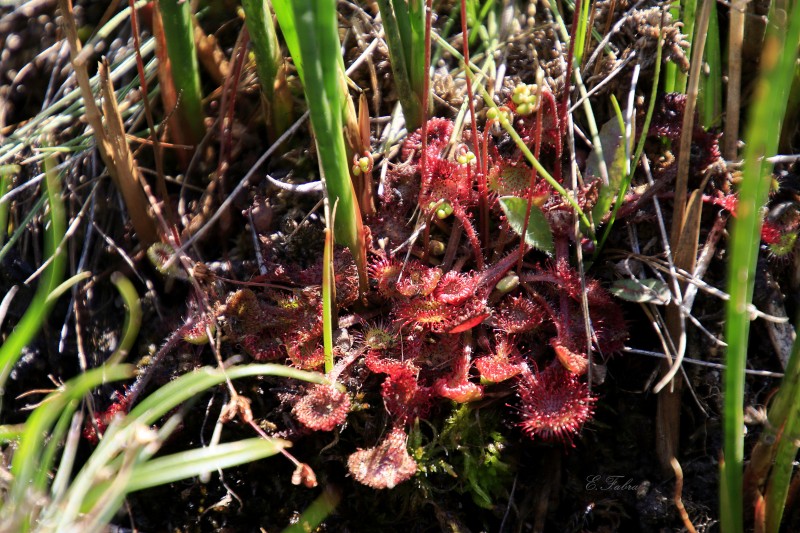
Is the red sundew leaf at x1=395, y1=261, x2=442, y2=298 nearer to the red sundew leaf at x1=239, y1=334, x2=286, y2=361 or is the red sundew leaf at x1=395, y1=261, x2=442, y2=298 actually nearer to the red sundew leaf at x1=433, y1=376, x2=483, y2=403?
the red sundew leaf at x1=433, y1=376, x2=483, y2=403

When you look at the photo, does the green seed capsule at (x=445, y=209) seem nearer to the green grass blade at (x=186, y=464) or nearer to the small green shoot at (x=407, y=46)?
the small green shoot at (x=407, y=46)

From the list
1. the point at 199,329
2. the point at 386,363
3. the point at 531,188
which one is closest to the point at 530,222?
the point at 531,188

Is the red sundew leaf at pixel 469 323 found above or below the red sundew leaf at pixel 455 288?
below

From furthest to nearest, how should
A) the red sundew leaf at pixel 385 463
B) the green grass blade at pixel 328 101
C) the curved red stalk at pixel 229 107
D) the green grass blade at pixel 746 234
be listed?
the curved red stalk at pixel 229 107 < the red sundew leaf at pixel 385 463 < the green grass blade at pixel 328 101 < the green grass blade at pixel 746 234

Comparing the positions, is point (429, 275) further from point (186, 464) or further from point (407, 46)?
point (186, 464)

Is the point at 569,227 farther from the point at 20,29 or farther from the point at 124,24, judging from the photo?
the point at 20,29

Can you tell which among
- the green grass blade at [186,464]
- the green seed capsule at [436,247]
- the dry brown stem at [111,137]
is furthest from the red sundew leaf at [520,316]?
the dry brown stem at [111,137]

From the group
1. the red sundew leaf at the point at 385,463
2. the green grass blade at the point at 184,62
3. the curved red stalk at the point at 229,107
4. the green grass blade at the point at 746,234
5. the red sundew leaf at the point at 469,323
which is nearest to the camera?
the green grass blade at the point at 746,234
